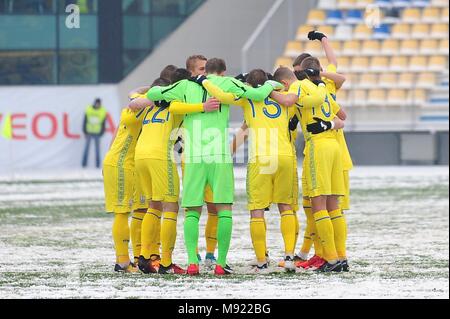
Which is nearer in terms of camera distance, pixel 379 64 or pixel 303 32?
pixel 379 64

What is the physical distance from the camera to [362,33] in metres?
35.6

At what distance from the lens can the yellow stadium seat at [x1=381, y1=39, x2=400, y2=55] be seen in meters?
34.9

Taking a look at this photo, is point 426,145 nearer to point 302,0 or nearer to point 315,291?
point 302,0

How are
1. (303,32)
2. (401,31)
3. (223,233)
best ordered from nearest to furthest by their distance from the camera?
(223,233) < (401,31) < (303,32)

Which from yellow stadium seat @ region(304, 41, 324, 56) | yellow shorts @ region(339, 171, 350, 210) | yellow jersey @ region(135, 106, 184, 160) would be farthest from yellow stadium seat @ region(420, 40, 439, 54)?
yellow jersey @ region(135, 106, 184, 160)

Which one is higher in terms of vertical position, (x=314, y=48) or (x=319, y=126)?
(x=314, y=48)

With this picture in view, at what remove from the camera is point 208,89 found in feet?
37.4

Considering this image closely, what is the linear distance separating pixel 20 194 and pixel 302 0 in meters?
15.0

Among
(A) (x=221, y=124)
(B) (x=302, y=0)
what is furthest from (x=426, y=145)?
(A) (x=221, y=124)

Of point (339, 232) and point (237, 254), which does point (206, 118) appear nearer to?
point (339, 232)

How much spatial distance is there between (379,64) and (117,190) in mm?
23642

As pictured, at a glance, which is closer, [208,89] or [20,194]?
[208,89]

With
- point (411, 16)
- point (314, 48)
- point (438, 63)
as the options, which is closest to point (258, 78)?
point (438, 63)

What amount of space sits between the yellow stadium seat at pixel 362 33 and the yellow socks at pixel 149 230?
80.0 ft
